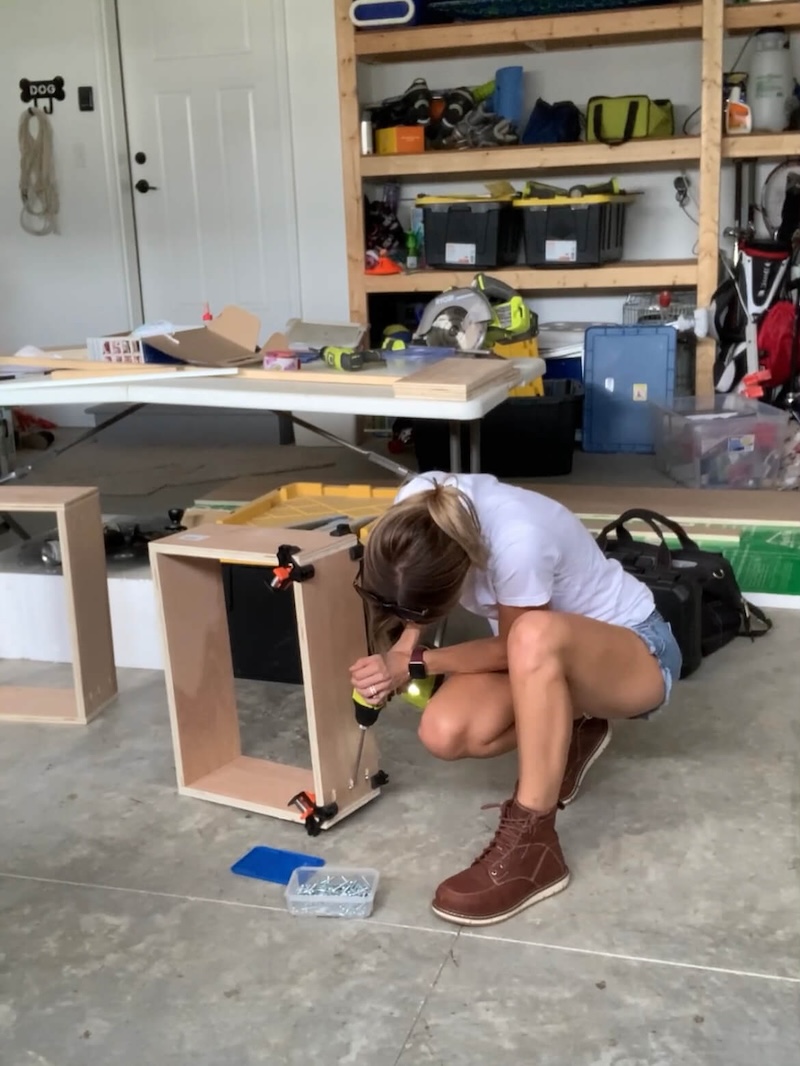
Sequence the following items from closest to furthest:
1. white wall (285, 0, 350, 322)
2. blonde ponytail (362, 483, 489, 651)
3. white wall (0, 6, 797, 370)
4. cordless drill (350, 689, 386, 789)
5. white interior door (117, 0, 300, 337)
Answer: blonde ponytail (362, 483, 489, 651) → cordless drill (350, 689, 386, 789) → white wall (0, 6, 797, 370) → white wall (285, 0, 350, 322) → white interior door (117, 0, 300, 337)

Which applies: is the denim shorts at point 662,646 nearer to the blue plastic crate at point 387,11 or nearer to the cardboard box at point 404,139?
the cardboard box at point 404,139

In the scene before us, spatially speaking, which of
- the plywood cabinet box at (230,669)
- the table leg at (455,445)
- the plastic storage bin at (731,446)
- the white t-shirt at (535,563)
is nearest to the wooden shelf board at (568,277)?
the plastic storage bin at (731,446)

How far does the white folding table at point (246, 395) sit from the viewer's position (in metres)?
2.45

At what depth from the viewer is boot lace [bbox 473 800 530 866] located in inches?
69.1

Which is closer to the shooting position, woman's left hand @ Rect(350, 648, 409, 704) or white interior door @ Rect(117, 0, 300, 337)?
woman's left hand @ Rect(350, 648, 409, 704)

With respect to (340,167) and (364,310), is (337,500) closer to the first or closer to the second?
(364,310)

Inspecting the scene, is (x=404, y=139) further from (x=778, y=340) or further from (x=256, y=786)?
(x=256, y=786)

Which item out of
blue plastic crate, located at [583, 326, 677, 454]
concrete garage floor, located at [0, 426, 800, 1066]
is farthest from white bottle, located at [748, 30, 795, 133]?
concrete garage floor, located at [0, 426, 800, 1066]

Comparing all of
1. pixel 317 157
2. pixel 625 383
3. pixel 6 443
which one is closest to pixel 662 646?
pixel 625 383

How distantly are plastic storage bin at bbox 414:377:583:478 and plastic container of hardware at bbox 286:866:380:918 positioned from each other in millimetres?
2555

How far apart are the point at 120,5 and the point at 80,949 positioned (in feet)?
16.6

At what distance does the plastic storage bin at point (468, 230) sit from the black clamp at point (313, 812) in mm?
3215

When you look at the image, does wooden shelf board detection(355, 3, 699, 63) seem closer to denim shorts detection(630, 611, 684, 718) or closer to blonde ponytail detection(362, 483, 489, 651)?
denim shorts detection(630, 611, 684, 718)

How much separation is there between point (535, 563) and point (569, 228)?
3.22 m
